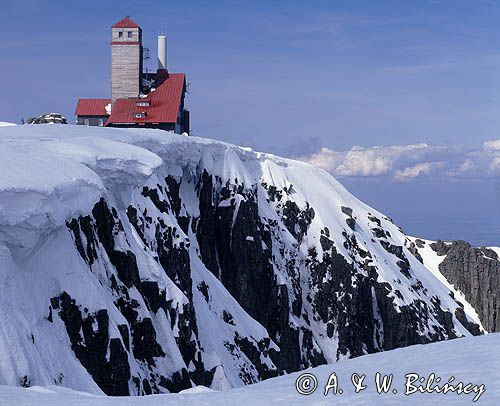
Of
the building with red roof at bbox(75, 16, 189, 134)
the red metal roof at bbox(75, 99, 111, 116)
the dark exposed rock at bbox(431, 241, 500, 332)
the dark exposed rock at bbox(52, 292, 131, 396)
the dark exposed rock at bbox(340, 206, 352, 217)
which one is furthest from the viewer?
the dark exposed rock at bbox(431, 241, 500, 332)

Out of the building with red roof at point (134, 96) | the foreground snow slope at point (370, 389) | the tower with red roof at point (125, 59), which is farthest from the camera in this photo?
the tower with red roof at point (125, 59)

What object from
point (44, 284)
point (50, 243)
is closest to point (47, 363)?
point (44, 284)

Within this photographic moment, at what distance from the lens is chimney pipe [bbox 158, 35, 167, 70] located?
102 meters

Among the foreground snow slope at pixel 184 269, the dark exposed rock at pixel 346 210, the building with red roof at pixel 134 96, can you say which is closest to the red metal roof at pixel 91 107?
the building with red roof at pixel 134 96

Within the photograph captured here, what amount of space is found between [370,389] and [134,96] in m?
86.3

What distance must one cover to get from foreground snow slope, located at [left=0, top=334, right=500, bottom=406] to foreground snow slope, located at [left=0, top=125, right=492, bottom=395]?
8.83m

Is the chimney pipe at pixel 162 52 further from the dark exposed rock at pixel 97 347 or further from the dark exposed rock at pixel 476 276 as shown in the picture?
the dark exposed rock at pixel 97 347

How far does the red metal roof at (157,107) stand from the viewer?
92.6 meters

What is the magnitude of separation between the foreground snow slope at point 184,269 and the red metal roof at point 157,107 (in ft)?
46.3

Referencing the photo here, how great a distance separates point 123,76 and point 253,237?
115 feet

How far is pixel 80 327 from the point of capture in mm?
29484

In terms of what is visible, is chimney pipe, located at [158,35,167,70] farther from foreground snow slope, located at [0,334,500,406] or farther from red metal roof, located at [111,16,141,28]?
foreground snow slope, located at [0,334,500,406]

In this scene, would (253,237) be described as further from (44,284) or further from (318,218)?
(44,284)

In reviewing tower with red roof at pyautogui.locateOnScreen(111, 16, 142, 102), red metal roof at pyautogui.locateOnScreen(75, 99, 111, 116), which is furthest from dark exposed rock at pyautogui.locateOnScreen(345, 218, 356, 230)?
red metal roof at pyautogui.locateOnScreen(75, 99, 111, 116)
